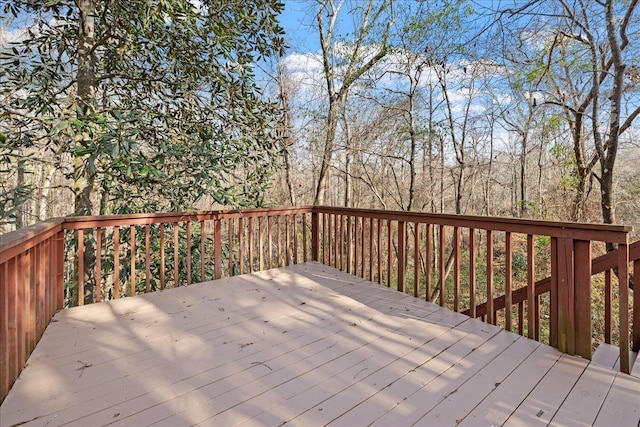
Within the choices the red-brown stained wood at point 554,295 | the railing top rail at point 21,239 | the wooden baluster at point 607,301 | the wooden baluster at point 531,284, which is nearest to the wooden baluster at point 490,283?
the wooden baluster at point 531,284

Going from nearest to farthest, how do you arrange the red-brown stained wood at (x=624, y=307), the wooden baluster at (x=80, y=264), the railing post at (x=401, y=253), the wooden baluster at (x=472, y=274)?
the red-brown stained wood at (x=624, y=307)
the wooden baluster at (x=472, y=274)
the wooden baluster at (x=80, y=264)
the railing post at (x=401, y=253)

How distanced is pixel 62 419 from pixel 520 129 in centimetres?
1016

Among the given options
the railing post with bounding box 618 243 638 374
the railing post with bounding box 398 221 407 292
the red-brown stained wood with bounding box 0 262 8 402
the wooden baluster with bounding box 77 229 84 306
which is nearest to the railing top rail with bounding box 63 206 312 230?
the wooden baluster with bounding box 77 229 84 306

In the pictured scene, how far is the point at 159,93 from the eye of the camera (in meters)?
3.33

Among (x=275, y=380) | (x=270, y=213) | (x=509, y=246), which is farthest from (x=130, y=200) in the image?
(x=509, y=246)

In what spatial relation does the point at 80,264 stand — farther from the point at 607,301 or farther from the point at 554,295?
the point at 607,301

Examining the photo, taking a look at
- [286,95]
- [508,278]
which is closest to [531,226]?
[508,278]

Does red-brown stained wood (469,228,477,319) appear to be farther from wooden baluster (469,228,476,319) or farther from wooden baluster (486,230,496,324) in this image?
wooden baluster (486,230,496,324)

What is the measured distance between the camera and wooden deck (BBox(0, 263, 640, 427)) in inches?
54.0

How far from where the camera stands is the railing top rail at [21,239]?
4.38 ft

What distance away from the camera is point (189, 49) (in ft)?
9.83

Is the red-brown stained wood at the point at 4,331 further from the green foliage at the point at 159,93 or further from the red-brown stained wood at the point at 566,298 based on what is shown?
the red-brown stained wood at the point at 566,298

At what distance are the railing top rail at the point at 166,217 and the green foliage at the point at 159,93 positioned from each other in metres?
0.21

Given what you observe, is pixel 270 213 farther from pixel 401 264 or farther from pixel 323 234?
pixel 401 264
